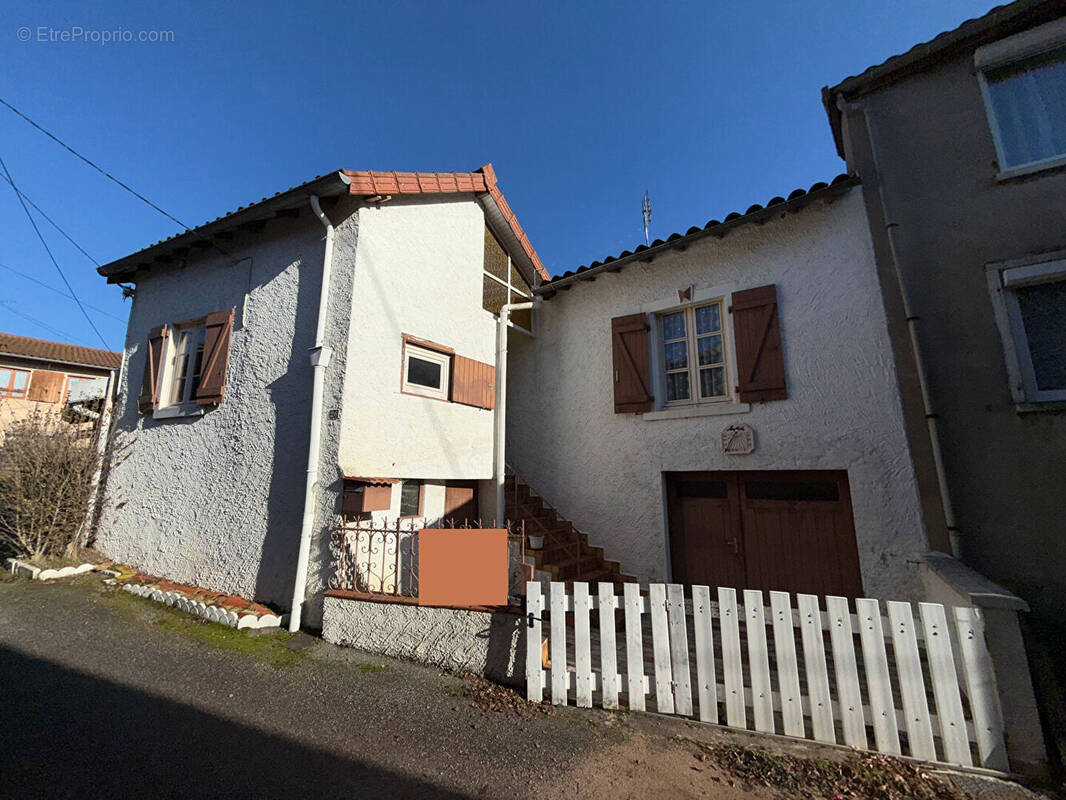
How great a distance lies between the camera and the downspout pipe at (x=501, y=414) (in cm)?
711

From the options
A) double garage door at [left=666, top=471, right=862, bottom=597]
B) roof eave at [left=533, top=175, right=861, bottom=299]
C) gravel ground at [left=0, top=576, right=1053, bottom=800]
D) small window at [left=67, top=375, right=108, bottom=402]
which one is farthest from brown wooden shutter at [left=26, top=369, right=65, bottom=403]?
double garage door at [left=666, top=471, right=862, bottom=597]

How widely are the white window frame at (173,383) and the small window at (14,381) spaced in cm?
1650

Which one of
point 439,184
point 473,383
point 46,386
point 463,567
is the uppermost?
point 439,184

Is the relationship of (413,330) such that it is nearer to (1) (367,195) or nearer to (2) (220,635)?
(1) (367,195)

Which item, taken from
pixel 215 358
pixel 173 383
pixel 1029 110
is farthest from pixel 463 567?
pixel 1029 110

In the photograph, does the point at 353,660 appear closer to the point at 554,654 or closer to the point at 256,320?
the point at 554,654

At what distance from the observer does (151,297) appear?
25.7 feet

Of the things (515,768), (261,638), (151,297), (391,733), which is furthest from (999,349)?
(151,297)

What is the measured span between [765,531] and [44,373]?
2553 cm

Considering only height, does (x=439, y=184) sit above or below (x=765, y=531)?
above

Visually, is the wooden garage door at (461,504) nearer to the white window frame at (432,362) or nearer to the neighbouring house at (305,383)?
the neighbouring house at (305,383)

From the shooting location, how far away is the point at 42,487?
6.75 m

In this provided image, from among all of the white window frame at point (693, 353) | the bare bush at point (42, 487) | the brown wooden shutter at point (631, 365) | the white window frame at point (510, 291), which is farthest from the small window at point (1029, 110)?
the bare bush at point (42, 487)

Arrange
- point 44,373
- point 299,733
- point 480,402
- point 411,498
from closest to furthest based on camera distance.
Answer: point 299,733, point 411,498, point 480,402, point 44,373
